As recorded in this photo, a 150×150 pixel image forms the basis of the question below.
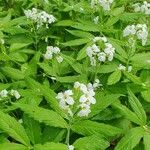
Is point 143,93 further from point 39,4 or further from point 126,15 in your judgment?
point 39,4

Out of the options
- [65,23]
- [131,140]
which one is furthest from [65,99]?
[65,23]

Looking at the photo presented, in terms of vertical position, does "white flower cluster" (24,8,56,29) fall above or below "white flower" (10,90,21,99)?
above

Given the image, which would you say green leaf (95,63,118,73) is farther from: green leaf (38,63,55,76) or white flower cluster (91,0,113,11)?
white flower cluster (91,0,113,11)

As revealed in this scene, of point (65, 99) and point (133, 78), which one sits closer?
point (65, 99)

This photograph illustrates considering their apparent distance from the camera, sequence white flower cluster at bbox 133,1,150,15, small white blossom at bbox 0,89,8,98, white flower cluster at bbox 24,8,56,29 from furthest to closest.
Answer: white flower cluster at bbox 133,1,150,15 < white flower cluster at bbox 24,8,56,29 < small white blossom at bbox 0,89,8,98

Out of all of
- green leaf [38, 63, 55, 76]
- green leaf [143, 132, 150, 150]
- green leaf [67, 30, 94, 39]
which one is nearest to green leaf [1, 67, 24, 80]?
green leaf [38, 63, 55, 76]

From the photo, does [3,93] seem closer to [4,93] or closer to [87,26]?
[4,93]

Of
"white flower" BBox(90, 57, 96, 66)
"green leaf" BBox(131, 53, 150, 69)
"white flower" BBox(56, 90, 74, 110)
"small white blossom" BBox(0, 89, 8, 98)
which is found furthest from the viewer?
"green leaf" BBox(131, 53, 150, 69)
